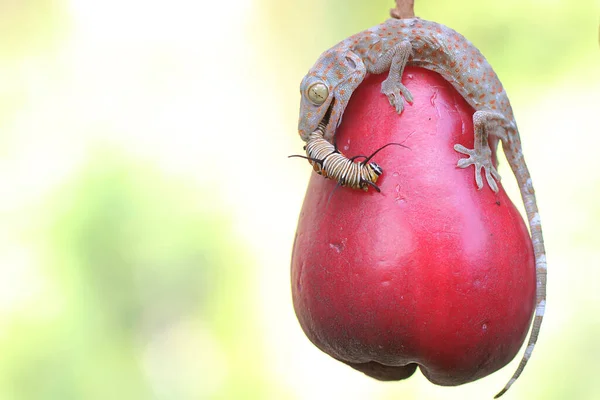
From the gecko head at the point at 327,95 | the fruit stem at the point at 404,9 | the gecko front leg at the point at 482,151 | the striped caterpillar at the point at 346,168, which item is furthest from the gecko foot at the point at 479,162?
the fruit stem at the point at 404,9

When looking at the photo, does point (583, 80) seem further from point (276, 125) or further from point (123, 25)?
point (123, 25)

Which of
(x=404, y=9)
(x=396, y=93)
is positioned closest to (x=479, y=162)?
(x=396, y=93)

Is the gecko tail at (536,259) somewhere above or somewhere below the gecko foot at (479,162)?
below

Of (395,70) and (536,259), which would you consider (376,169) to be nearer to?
(395,70)

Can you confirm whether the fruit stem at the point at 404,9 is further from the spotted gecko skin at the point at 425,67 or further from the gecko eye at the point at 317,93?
the gecko eye at the point at 317,93

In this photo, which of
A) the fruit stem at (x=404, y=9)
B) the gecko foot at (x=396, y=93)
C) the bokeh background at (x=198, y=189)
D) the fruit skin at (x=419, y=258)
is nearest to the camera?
the fruit skin at (x=419, y=258)

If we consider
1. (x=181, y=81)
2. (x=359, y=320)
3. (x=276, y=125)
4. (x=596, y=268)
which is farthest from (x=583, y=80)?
(x=359, y=320)
